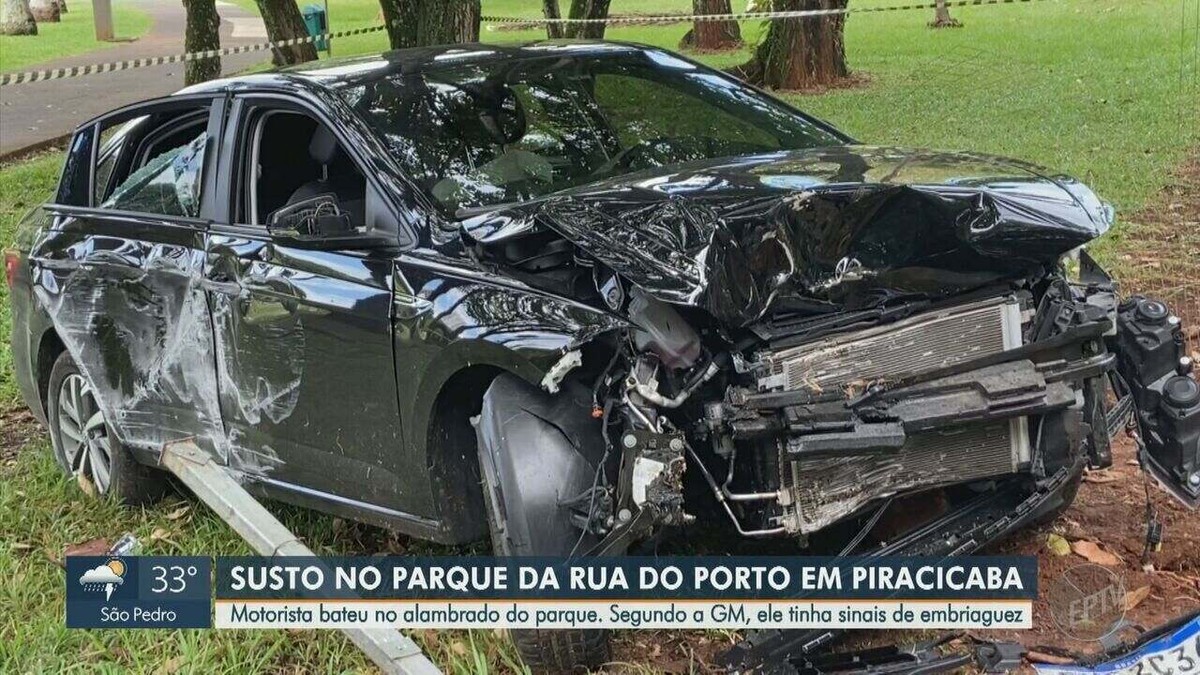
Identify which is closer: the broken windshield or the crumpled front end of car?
the crumpled front end of car

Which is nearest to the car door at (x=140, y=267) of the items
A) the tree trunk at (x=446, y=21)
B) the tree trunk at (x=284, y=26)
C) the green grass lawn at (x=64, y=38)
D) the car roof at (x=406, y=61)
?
the car roof at (x=406, y=61)

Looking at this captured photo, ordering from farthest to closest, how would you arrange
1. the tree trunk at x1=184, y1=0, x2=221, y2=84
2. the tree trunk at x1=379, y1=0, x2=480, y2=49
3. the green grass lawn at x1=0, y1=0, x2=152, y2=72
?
1. the green grass lawn at x1=0, y1=0, x2=152, y2=72
2. the tree trunk at x1=184, y1=0, x2=221, y2=84
3. the tree trunk at x1=379, y1=0, x2=480, y2=49

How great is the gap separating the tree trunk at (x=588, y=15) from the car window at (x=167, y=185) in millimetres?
12686

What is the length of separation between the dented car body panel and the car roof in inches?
1.0

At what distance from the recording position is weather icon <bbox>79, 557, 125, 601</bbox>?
13.0 feet

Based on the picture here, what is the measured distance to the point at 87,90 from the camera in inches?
850

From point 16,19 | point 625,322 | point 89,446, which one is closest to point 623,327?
point 625,322

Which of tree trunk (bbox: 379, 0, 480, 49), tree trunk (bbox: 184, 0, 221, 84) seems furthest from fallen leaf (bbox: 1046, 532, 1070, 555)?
tree trunk (bbox: 184, 0, 221, 84)

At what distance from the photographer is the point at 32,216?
5.43m

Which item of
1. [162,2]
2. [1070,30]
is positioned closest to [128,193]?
[1070,30]

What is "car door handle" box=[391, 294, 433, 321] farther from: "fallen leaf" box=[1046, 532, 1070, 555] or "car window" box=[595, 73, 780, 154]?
"fallen leaf" box=[1046, 532, 1070, 555]

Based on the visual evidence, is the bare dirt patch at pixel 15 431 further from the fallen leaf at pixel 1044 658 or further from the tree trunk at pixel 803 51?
the tree trunk at pixel 803 51

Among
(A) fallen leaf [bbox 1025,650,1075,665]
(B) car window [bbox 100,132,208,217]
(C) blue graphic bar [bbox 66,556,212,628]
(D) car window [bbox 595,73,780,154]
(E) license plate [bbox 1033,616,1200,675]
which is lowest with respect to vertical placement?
(C) blue graphic bar [bbox 66,556,212,628]

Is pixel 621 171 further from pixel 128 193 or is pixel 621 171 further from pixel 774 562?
pixel 128 193
